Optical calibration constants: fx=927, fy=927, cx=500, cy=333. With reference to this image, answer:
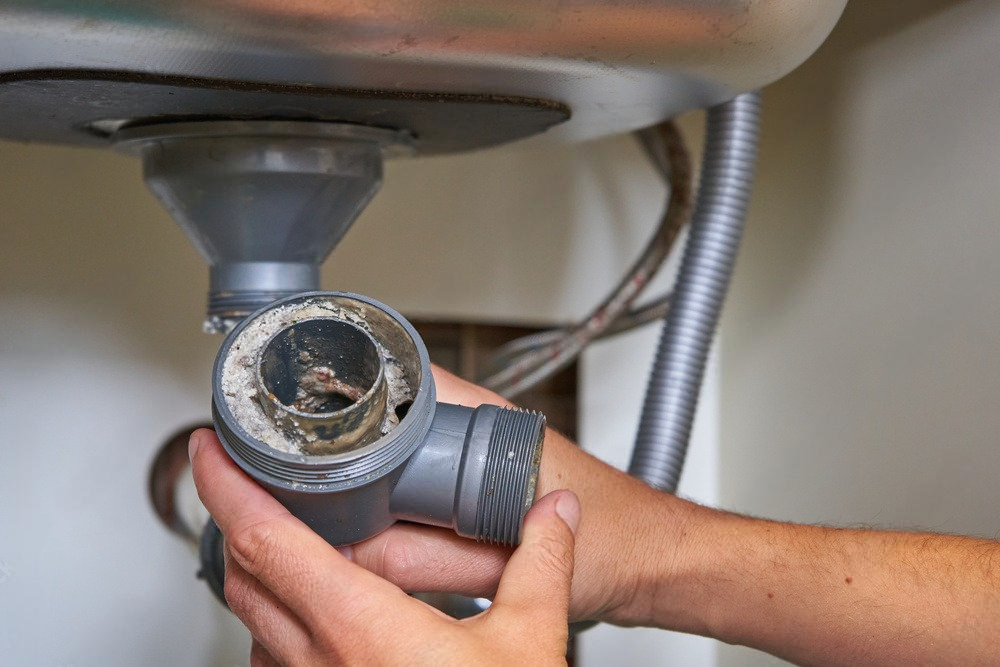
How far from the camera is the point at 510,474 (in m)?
0.39

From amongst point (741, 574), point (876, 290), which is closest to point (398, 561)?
point (741, 574)

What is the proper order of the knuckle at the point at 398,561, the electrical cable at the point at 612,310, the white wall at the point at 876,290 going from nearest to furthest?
1. the knuckle at the point at 398,561
2. the white wall at the point at 876,290
3. the electrical cable at the point at 612,310

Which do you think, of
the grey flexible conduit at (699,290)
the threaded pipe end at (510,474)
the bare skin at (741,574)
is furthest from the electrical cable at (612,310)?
the threaded pipe end at (510,474)

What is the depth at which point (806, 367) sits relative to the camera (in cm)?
78

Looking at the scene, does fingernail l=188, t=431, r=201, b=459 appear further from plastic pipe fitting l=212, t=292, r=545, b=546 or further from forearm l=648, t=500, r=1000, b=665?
forearm l=648, t=500, r=1000, b=665

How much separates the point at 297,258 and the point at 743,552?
0.28 metres

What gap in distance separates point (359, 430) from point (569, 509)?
113 millimetres

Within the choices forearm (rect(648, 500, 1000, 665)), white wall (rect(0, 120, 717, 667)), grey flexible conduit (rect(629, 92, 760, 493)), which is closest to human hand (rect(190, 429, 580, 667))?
forearm (rect(648, 500, 1000, 665))

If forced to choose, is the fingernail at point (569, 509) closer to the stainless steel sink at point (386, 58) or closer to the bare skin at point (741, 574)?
the bare skin at point (741, 574)

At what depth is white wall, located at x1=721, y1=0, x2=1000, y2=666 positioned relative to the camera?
60 cm

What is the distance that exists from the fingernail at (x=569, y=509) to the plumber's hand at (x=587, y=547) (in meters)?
0.04

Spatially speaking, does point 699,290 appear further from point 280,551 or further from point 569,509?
point 280,551

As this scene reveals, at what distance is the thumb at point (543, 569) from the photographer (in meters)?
0.36

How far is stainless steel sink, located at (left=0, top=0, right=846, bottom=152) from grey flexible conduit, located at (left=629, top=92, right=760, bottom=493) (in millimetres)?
155
